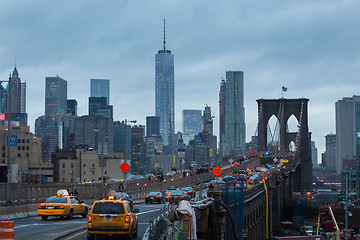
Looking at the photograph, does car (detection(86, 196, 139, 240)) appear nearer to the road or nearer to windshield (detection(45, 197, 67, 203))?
the road

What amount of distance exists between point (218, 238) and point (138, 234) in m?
8.08

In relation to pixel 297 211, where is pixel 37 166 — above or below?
above

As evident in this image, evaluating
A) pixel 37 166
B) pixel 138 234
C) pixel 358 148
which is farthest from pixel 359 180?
pixel 138 234

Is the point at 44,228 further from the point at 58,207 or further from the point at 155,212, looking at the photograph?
the point at 155,212

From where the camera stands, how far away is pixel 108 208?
22.2 metres

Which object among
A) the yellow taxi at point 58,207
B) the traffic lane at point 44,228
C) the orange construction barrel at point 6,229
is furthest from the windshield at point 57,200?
the orange construction barrel at point 6,229

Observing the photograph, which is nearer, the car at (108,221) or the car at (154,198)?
the car at (108,221)

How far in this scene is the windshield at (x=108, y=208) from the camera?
2207 centimetres

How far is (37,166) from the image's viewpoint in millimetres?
150875

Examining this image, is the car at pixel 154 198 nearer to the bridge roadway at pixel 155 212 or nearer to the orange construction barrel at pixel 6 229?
the bridge roadway at pixel 155 212

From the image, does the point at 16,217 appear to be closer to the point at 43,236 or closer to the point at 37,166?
the point at 43,236

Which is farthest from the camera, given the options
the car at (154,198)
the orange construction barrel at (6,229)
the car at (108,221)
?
the car at (154,198)

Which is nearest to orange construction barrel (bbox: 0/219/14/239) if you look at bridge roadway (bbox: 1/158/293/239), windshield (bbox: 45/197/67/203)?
bridge roadway (bbox: 1/158/293/239)

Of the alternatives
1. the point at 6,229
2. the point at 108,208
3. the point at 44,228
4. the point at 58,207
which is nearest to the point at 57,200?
the point at 58,207
